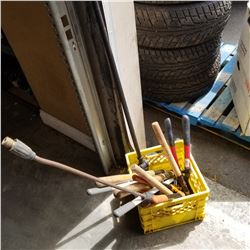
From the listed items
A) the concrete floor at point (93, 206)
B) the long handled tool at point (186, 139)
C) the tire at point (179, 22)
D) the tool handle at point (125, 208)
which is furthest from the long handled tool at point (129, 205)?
the tire at point (179, 22)

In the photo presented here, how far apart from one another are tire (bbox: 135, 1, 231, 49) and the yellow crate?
0.46 meters

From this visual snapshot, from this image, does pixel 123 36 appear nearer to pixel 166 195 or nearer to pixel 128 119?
pixel 128 119

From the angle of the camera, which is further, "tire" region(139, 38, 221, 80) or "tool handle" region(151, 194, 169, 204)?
"tire" region(139, 38, 221, 80)

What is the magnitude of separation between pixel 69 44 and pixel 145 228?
73 centimetres

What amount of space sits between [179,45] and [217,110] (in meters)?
0.38

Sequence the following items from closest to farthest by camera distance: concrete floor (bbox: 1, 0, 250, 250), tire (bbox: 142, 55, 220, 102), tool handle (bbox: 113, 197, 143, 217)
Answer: tool handle (bbox: 113, 197, 143, 217), concrete floor (bbox: 1, 0, 250, 250), tire (bbox: 142, 55, 220, 102)

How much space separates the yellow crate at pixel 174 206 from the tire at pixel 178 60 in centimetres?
39

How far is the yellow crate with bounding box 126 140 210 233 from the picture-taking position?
3.48 feet

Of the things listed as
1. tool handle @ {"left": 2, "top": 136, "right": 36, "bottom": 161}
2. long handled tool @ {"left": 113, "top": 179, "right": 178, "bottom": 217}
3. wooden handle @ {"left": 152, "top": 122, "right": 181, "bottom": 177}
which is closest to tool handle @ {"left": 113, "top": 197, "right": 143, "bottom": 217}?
long handled tool @ {"left": 113, "top": 179, "right": 178, "bottom": 217}

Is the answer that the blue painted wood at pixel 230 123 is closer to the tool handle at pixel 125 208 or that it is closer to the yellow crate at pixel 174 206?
the yellow crate at pixel 174 206

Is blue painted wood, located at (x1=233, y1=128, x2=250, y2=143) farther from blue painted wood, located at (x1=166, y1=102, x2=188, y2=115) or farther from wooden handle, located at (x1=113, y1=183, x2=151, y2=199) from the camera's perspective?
wooden handle, located at (x1=113, y1=183, x2=151, y2=199)

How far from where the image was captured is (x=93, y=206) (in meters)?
1.32

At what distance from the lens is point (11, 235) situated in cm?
129

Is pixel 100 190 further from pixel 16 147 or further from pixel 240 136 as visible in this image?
pixel 240 136
